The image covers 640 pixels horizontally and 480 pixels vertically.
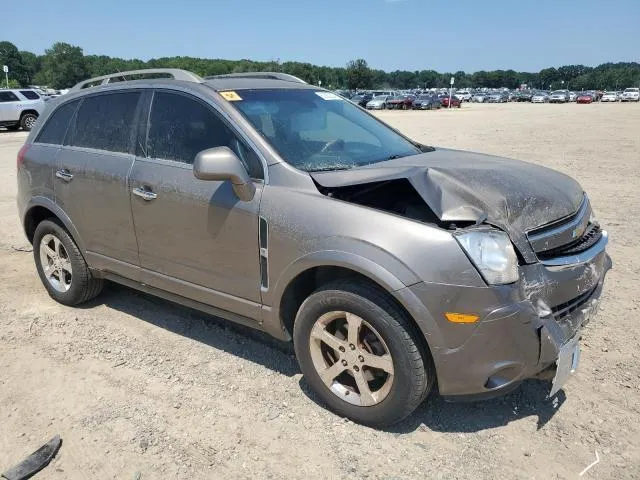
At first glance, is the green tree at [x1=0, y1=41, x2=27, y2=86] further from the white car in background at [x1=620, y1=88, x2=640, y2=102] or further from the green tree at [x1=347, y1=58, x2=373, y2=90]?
the white car in background at [x1=620, y1=88, x2=640, y2=102]

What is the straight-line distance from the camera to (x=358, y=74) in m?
102

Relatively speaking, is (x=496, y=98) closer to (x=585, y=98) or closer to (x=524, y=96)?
(x=524, y=96)

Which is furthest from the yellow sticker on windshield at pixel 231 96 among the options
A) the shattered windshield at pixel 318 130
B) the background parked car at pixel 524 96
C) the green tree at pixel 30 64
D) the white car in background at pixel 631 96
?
the green tree at pixel 30 64

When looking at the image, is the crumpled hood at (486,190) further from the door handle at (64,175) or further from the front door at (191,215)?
the door handle at (64,175)

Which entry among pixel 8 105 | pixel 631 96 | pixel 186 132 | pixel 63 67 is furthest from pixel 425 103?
pixel 63 67

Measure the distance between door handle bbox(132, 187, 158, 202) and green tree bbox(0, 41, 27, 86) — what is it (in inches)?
4429

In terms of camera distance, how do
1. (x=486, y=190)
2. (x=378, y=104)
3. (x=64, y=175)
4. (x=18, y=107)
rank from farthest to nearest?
1. (x=378, y=104)
2. (x=18, y=107)
3. (x=64, y=175)
4. (x=486, y=190)

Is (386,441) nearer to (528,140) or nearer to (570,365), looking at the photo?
(570,365)

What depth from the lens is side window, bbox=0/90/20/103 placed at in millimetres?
23356

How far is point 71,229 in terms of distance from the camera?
4406mm

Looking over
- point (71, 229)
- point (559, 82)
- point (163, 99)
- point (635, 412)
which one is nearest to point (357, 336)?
point (635, 412)

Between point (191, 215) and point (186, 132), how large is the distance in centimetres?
61

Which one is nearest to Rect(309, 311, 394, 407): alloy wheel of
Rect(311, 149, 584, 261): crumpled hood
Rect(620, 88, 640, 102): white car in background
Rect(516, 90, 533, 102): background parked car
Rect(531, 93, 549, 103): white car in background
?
Rect(311, 149, 584, 261): crumpled hood

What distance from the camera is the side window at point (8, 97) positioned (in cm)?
2336
